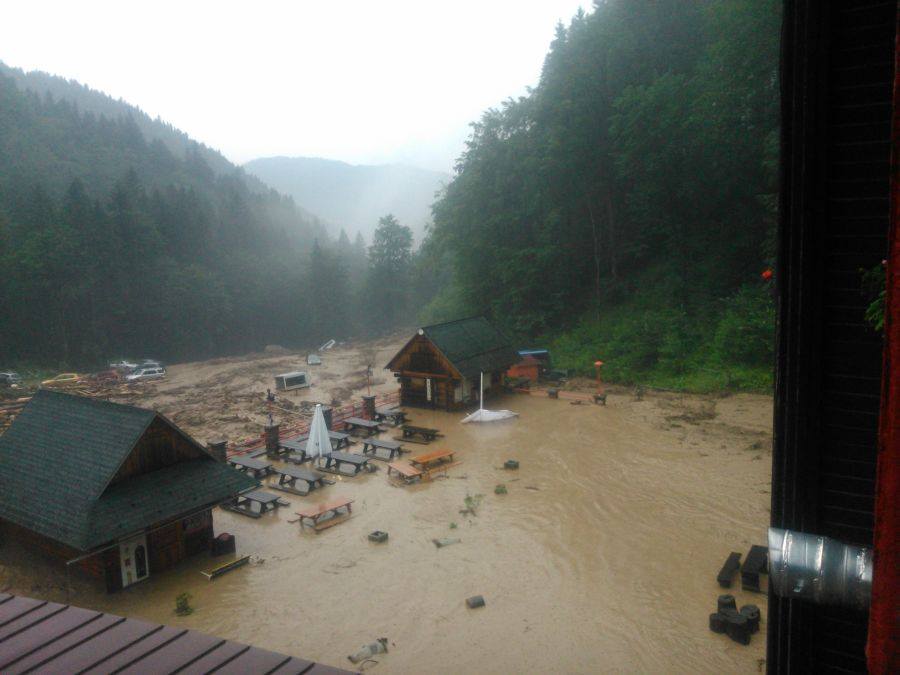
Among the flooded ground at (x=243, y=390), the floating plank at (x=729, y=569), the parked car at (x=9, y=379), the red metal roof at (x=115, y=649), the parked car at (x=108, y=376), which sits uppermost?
the red metal roof at (x=115, y=649)

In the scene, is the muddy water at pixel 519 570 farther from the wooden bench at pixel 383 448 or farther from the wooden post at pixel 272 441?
the wooden post at pixel 272 441

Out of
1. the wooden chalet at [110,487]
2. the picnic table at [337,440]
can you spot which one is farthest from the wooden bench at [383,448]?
the wooden chalet at [110,487]

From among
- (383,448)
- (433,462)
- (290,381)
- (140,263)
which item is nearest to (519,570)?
(433,462)

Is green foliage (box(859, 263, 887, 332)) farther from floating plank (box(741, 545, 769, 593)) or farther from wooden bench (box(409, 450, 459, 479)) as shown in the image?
wooden bench (box(409, 450, 459, 479))

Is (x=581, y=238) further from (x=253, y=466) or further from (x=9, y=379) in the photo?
(x=9, y=379)

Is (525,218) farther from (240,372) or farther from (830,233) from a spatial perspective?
(830,233)

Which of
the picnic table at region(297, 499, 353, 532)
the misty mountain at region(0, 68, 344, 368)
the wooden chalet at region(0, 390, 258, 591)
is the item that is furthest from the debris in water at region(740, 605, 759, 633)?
the misty mountain at region(0, 68, 344, 368)

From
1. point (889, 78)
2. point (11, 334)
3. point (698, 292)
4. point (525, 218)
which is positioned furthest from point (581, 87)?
point (11, 334)
